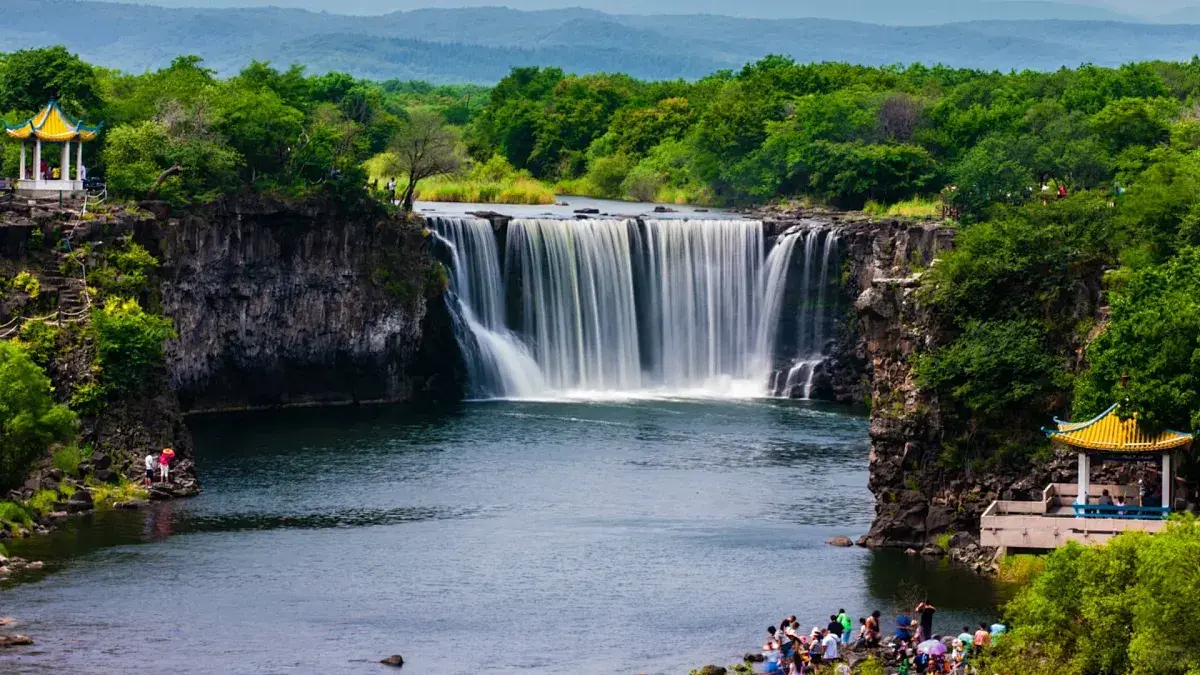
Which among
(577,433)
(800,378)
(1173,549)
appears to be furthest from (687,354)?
(1173,549)

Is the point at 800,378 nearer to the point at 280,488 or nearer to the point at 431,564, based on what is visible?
the point at 280,488

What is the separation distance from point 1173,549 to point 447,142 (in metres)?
83.9

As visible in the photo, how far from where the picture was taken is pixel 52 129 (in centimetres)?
9212

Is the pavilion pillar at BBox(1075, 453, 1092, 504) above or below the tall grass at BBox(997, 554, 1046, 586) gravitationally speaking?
above

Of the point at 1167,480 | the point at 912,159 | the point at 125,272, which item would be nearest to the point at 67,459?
the point at 125,272

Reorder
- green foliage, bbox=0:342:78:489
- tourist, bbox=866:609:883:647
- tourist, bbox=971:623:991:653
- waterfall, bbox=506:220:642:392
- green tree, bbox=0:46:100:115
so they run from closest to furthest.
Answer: tourist, bbox=971:623:991:653
tourist, bbox=866:609:883:647
green foliage, bbox=0:342:78:489
green tree, bbox=0:46:100:115
waterfall, bbox=506:220:642:392

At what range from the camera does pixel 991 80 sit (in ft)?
497

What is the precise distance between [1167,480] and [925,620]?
9415 millimetres

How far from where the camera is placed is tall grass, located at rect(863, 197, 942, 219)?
400 feet

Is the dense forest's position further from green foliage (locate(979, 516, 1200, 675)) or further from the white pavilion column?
green foliage (locate(979, 516, 1200, 675))

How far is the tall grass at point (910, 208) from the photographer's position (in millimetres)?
122062

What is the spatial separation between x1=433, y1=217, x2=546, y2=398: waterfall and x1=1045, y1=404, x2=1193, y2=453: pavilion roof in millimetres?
47615

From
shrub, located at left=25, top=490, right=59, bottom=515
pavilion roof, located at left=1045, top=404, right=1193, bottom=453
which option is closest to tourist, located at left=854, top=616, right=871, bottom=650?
pavilion roof, located at left=1045, top=404, right=1193, bottom=453

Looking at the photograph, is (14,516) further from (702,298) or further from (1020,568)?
(702,298)
